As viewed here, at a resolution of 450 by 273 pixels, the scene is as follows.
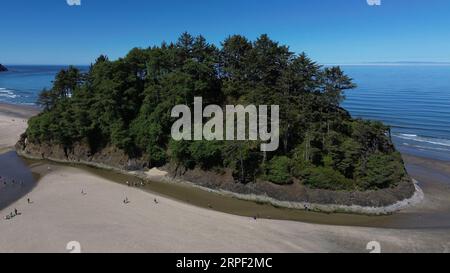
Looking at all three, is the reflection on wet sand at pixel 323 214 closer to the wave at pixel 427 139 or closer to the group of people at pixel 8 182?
the group of people at pixel 8 182

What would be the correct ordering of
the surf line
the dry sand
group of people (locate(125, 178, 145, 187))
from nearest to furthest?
the surf line
group of people (locate(125, 178, 145, 187))
the dry sand

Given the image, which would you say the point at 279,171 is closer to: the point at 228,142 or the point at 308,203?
the point at 308,203

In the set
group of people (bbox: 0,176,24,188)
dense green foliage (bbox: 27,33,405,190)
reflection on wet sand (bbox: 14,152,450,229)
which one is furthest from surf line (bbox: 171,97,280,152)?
group of people (bbox: 0,176,24,188)

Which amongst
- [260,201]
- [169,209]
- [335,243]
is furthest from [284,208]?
[169,209]

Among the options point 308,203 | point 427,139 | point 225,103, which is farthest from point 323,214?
point 427,139

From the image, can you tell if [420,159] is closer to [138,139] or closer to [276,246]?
[276,246]

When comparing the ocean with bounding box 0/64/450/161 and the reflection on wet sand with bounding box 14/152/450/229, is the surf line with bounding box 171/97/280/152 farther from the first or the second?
the ocean with bounding box 0/64/450/161
